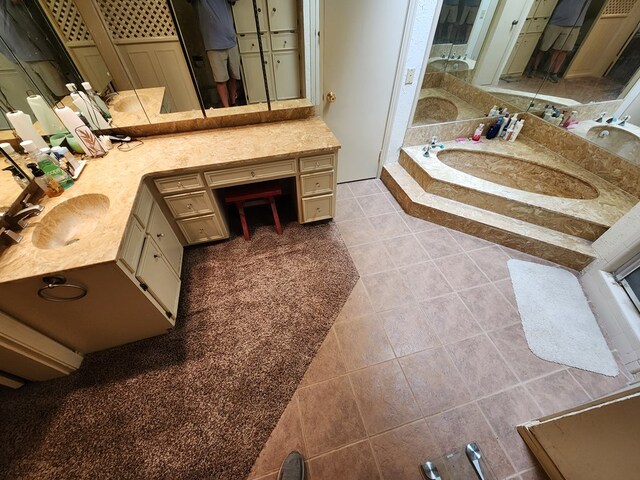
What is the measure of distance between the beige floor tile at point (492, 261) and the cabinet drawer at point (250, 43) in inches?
81.7

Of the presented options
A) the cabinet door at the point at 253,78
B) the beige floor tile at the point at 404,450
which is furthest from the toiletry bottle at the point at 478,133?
the beige floor tile at the point at 404,450

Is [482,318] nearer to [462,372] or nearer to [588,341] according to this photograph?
[462,372]

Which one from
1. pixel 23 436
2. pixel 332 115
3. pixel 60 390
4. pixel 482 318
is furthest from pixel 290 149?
pixel 23 436

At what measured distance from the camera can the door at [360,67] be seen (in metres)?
1.69

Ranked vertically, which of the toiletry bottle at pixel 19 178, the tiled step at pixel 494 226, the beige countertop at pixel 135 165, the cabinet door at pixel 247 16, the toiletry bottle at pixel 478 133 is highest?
the cabinet door at pixel 247 16

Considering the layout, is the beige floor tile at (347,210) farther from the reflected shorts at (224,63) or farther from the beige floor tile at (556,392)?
the beige floor tile at (556,392)

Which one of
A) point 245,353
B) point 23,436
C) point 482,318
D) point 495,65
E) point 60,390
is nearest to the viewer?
point 23,436

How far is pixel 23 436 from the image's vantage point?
1.17 meters

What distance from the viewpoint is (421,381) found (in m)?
1.36

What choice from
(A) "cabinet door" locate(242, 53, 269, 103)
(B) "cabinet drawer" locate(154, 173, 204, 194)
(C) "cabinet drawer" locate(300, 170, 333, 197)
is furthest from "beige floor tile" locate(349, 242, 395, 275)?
(A) "cabinet door" locate(242, 53, 269, 103)

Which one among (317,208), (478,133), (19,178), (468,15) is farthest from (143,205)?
(478,133)

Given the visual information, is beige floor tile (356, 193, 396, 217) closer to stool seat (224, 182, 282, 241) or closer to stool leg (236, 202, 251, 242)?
stool seat (224, 182, 282, 241)

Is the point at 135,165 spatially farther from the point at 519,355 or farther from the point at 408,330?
the point at 519,355

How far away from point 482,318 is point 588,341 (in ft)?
1.89
